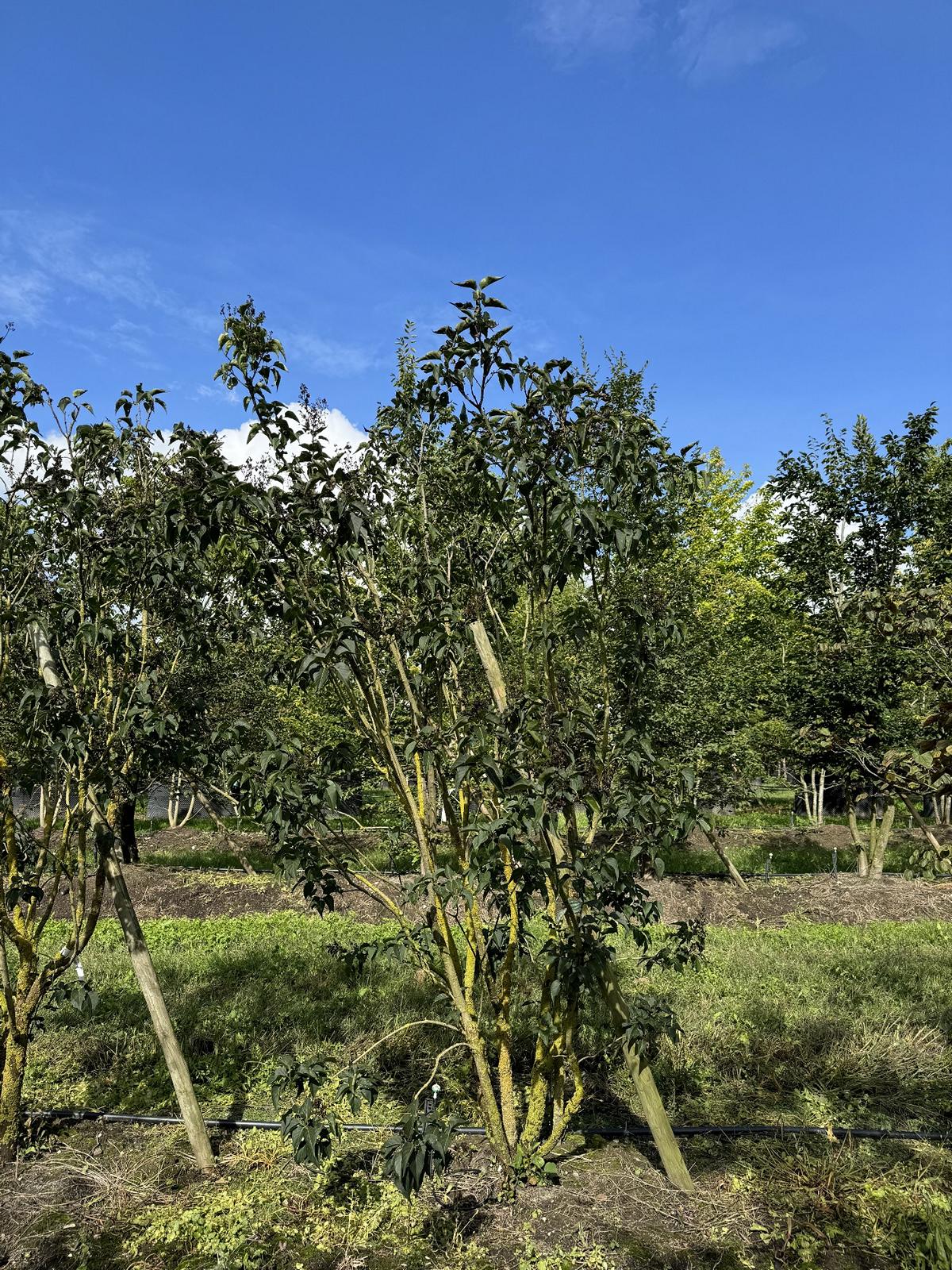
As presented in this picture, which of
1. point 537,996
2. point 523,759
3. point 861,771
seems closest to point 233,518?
point 523,759

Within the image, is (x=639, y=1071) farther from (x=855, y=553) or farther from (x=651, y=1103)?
(x=855, y=553)

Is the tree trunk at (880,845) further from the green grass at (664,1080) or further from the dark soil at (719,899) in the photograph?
the green grass at (664,1080)

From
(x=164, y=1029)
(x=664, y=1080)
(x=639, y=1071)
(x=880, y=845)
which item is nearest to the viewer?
(x=639, y=1071)

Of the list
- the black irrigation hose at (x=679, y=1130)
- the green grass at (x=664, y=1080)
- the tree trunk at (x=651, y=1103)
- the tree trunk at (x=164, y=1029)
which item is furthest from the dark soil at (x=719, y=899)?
the tree trunk at (x=651, y=1103)

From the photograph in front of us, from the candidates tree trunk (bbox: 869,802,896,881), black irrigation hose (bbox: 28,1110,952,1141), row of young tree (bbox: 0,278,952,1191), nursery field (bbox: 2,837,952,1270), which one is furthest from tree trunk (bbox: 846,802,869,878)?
black irrigation hose (bbox: 28,1110,952,1141)

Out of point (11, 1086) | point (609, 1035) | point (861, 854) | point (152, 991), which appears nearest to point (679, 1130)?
point (609, 1035)

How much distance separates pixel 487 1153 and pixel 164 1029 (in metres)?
1.85

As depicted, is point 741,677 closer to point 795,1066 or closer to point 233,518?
point 795,1066

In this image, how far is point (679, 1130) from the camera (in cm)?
454

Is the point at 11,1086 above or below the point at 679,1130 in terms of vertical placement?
above

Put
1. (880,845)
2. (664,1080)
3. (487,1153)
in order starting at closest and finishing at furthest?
(487,1153) < (664,1080) < (880,845)

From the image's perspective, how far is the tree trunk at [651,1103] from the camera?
371 cm

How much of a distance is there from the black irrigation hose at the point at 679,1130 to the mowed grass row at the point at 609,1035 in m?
0.14

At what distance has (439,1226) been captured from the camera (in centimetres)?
373
